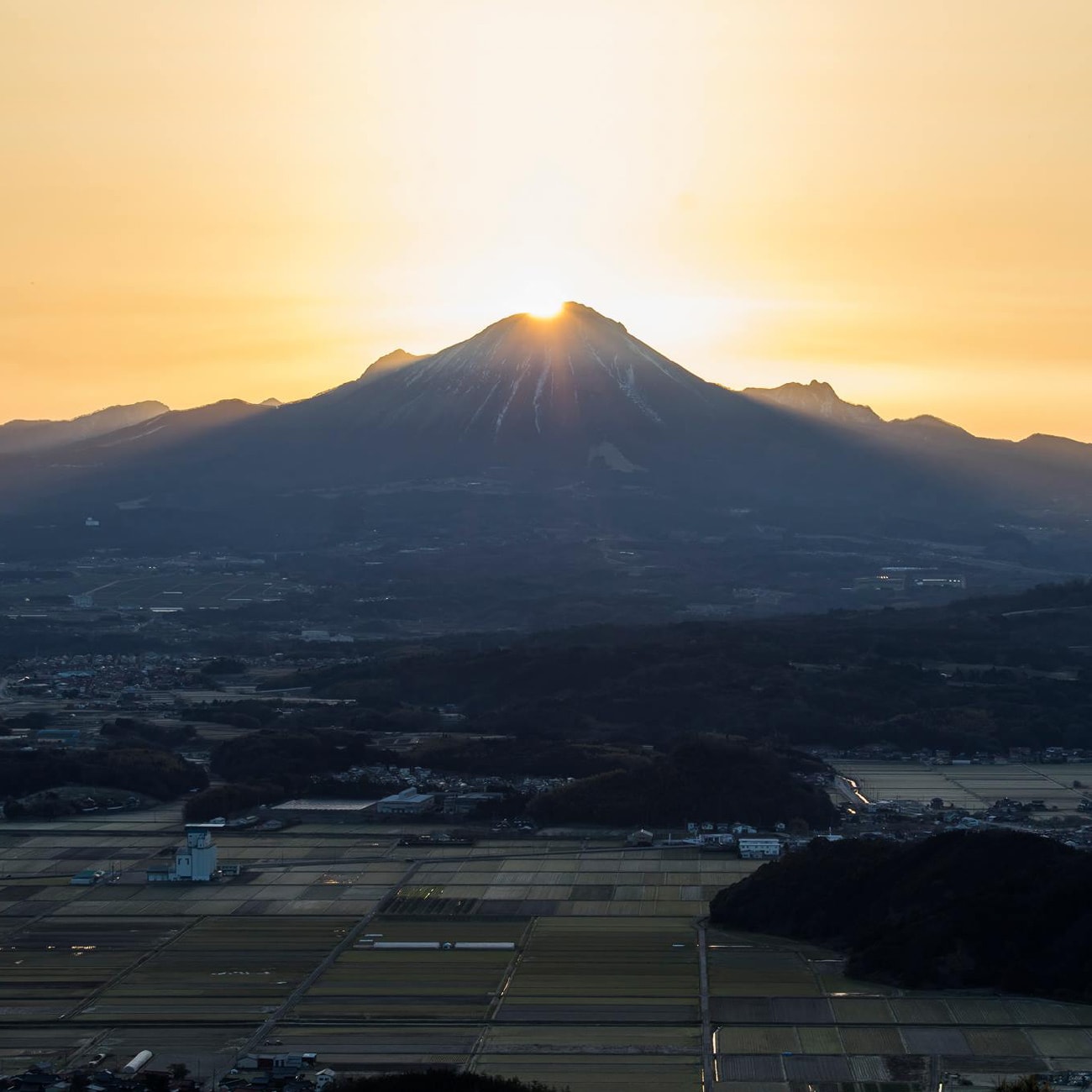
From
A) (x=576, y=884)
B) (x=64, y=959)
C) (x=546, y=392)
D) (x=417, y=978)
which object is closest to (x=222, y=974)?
(x=64, y=959)

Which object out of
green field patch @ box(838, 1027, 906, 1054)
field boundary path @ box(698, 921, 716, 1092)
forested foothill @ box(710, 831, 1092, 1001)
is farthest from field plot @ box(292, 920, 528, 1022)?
green field patch @ box(838, 1027, 906, 1054)

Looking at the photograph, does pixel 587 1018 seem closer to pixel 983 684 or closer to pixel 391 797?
pixel 391 797

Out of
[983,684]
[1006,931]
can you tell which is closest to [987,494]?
[983,684]

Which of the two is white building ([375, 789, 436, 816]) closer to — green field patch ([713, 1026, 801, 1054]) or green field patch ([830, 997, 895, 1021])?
green field patch ([830, 997, 895, 1021])

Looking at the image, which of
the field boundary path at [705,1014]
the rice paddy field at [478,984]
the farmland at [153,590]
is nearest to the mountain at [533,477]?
the farmland at [153,590]

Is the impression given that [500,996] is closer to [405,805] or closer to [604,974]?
[604,974]
